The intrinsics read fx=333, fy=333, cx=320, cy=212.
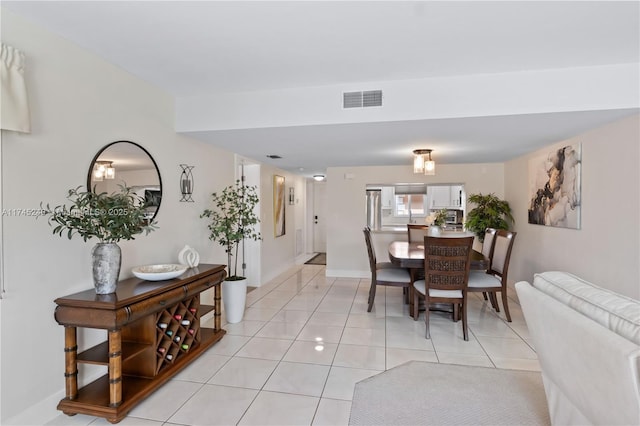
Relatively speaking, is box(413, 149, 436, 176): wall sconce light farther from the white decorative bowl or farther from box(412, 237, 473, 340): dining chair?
the white decorative bowl

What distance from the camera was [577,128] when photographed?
3.20 meters

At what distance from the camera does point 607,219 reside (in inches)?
120

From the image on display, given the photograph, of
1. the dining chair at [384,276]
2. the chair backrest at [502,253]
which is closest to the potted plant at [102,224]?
the dining chair at [384,276]

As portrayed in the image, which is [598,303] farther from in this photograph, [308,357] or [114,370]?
[114,370]

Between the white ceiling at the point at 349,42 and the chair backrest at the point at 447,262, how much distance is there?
1.09 metres

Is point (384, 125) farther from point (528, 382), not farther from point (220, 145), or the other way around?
point (528, 382)

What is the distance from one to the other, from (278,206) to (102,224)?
426 cm

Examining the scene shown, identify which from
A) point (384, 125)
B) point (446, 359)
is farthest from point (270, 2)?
point (446, 359)

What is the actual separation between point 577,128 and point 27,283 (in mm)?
4510

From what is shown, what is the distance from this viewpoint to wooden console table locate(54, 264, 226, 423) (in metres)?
1.97

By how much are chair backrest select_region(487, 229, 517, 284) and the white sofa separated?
2.04m

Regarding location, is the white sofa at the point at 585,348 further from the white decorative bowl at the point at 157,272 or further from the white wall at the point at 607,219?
the white decorative bowl at the point at 157,272

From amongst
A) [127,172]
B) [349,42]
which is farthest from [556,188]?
[127,172]

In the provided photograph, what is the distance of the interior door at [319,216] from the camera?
9148mm
